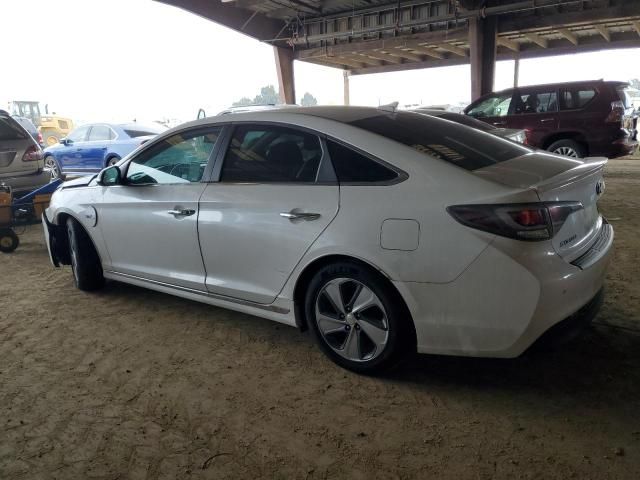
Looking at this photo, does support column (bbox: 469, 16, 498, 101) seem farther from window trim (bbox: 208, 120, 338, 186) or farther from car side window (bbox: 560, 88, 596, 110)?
window trim (bbox: 208, 120, 338, 186)

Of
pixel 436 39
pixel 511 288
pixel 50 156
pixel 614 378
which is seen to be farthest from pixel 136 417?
pixel 436 39

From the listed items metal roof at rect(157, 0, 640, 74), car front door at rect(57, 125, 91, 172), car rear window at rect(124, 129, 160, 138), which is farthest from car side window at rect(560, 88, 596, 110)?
car front door at rect(57, 125, 91, 172)

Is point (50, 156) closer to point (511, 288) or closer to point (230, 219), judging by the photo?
point (230, 219)

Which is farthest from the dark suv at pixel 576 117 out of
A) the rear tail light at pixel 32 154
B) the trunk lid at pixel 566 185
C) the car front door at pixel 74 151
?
the car front door at pixel 74 151

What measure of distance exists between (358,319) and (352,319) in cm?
4

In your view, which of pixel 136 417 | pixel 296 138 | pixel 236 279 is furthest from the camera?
pixel 236 279

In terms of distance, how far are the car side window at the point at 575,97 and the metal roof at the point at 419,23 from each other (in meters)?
3.66

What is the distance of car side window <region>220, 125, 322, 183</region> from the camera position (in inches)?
109

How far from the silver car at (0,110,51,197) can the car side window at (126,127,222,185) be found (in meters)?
4.66

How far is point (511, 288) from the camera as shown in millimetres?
2158

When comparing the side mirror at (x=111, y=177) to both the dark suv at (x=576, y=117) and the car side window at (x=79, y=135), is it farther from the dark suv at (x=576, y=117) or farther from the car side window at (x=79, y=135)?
the car side window at (x=79, y=135)

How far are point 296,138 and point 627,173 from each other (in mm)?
10008

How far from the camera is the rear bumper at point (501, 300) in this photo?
7.01ft

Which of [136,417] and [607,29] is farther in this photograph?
[607,29]
